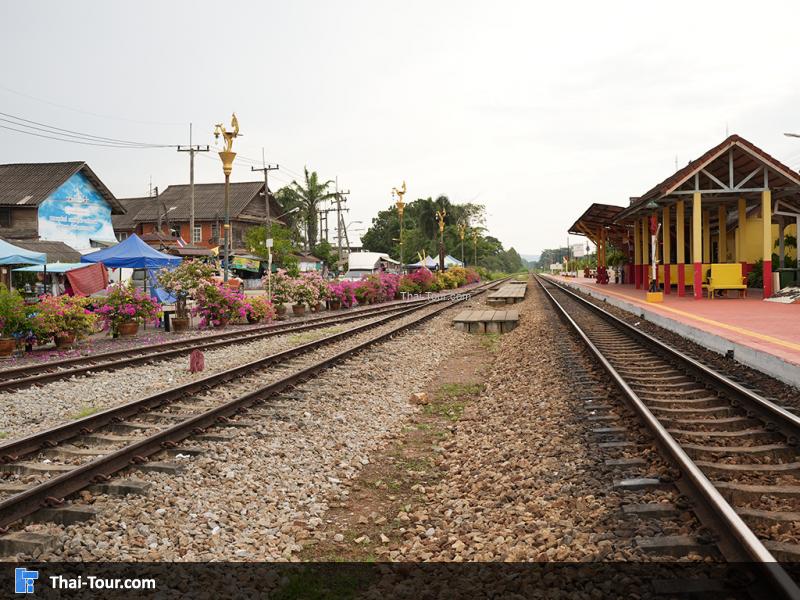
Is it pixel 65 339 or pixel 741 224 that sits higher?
pixel 741 224

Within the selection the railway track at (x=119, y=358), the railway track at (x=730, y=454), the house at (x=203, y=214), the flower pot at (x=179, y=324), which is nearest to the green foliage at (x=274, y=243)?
the house at (x=203, y=214)

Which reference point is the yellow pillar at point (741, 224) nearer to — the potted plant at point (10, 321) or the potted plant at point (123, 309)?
the potted plant at point (123, 309)

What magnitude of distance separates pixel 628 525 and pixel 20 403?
725 cm

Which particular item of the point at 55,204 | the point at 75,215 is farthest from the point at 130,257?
the point at 75,215

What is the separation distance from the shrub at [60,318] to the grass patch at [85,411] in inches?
259

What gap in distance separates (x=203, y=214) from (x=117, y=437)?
2141 inches

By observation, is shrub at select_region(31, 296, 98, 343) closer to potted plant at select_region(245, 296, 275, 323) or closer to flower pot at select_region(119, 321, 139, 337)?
flower pot at select_region(119, 321, 139, 337)

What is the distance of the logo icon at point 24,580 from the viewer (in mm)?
3408

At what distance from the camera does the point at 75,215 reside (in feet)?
125

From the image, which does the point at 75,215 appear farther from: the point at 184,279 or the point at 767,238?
the point at 767,238

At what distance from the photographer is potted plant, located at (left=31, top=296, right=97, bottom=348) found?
43.9 ft

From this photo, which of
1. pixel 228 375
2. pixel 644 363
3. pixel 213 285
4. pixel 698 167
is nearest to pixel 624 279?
pixel 698 167

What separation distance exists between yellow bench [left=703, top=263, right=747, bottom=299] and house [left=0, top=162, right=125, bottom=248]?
32203 mm

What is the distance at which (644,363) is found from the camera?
33.9 feet
